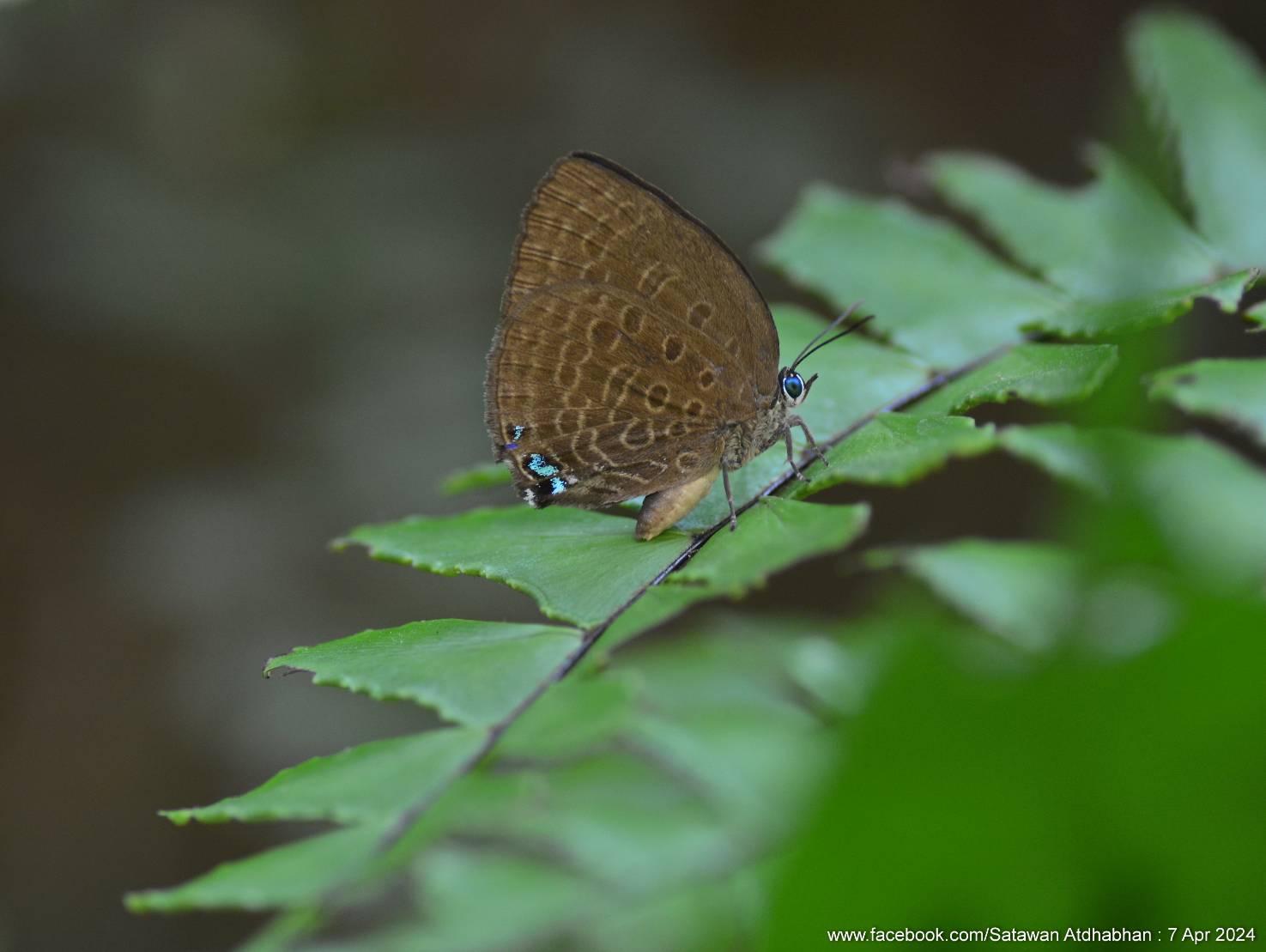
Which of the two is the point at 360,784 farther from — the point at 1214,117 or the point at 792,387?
the point at 1214,117

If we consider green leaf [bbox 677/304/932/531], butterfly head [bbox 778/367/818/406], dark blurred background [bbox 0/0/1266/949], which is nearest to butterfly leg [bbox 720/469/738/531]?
green leaf [bbox 677/304/932/531]

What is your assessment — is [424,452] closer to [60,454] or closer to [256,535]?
[256,535]

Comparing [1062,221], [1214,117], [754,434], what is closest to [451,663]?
[754,434]

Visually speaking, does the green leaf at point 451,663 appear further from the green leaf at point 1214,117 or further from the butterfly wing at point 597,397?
the green leaf at point 1214,117

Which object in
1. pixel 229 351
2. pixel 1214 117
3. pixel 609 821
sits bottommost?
pixel 229 351

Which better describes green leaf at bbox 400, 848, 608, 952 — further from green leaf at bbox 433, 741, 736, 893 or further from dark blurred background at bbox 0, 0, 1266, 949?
dark blurred background at bbox 0, 0, 1266, 949

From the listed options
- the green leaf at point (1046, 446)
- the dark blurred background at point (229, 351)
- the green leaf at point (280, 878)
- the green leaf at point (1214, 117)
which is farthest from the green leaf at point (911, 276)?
the dark blurred background at point (229, 351)

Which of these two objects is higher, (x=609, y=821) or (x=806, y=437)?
(x=806, y=437)
